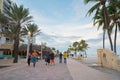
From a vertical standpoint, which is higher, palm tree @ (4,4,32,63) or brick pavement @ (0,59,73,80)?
palm tree @ (4,4,32,63)

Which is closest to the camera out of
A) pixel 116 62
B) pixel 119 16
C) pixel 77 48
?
pixel 116 62

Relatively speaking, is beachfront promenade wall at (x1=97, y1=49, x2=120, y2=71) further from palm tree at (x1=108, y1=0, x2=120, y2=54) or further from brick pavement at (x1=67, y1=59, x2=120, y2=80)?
palm tree at (x1=108, y1=0, x2=120, y2=54)

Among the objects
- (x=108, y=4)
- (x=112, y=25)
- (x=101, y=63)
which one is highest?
(x=108, y=4)

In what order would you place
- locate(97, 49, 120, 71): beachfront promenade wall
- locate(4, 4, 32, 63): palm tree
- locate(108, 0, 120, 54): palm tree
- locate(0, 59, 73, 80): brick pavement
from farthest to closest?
1. locate(4, 4, 32, 63): palm tree
2. locate(108, 0, 120, 54): palm tree
3. locate(97, 49, 120, 71): beachfront promenade wall
4. locate(0, 59, 73, 80): brick pavement

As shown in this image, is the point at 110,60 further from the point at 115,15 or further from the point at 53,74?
the point at 115,15

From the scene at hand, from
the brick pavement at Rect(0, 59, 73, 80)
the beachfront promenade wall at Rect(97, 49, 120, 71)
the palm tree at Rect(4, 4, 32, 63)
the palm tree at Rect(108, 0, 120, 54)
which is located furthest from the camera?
the palm tree at Rect(4, 4, 32, 63)

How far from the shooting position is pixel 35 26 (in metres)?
61.4

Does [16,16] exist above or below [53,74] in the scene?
above

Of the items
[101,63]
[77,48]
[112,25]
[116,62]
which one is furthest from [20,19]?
[77,48]

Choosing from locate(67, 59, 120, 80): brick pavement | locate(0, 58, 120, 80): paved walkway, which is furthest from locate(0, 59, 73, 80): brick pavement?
locate(67, 59, 120, 80): brick pavement

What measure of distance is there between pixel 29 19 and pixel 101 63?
63.1 ft

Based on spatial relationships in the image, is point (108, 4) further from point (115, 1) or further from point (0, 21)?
point (0, 21)

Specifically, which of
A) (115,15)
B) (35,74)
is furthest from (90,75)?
(115,15)

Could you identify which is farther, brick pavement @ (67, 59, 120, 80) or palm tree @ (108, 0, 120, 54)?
palm tree @ (108, 0, 120, 54)
